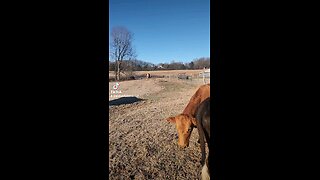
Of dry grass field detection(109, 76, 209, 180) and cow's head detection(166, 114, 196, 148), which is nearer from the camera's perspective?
dry grass field detection(109, 76, 209, 180)

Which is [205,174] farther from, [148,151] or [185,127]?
[148,151]

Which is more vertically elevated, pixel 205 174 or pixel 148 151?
pixel 205 174

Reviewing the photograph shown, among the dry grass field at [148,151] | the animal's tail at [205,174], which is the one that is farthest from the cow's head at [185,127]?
the animal's tail at [205,174]

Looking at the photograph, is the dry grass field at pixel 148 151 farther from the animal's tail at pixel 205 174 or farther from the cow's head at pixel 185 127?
the animal's tail at pixel 205 174

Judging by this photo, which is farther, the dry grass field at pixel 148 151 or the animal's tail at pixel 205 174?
the dry grass field at pixel 148 151

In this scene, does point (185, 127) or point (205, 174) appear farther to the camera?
point (185, 127)

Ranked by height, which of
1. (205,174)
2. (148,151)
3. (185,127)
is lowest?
(148,151)

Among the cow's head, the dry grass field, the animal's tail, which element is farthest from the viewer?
the cow's head

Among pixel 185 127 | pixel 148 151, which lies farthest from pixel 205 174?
pixel 148 151

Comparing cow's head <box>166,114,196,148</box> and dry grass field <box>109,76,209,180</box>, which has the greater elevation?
cow's head <box>166,114,196,148</box>

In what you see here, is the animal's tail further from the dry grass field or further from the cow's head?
the cow's head

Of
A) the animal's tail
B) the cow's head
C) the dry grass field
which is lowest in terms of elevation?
the dry grass field

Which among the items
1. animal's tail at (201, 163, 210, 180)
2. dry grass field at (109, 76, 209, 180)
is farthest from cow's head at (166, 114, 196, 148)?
animal's tail at (201, 163, 210, 180)
